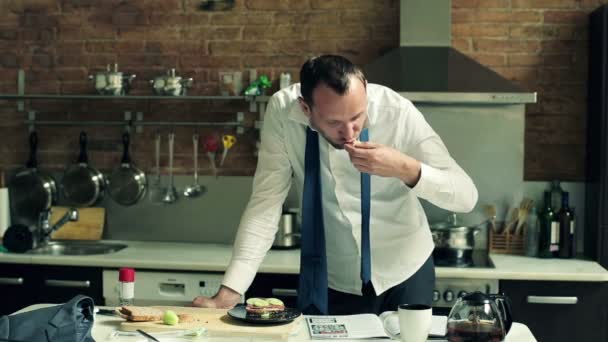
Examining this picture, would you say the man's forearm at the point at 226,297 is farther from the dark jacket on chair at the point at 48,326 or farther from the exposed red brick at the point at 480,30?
the exposed red brick at the point at 480,30

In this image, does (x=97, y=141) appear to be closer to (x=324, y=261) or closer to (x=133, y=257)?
(x=133, y=257)

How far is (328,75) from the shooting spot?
2377 mm

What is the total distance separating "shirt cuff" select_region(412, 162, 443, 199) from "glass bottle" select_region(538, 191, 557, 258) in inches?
68.9

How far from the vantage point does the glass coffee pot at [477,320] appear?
202 centimetres

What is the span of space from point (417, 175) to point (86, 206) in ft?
8.57

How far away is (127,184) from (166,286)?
0.84m

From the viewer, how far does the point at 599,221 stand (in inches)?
155

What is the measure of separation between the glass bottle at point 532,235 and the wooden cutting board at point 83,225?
2.20 metres

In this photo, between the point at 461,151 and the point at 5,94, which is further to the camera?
the point at 5,94

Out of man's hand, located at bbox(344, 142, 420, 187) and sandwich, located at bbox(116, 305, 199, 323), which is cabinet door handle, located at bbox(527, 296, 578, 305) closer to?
man's hand, located at bbox(344, 142, 420, 187)

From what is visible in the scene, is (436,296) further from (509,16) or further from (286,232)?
(509,16)

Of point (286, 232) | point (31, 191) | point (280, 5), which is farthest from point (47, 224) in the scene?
point (280, 5)

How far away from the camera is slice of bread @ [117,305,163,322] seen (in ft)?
7.48

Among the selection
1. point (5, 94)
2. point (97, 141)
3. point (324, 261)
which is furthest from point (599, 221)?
point (5, 94)
